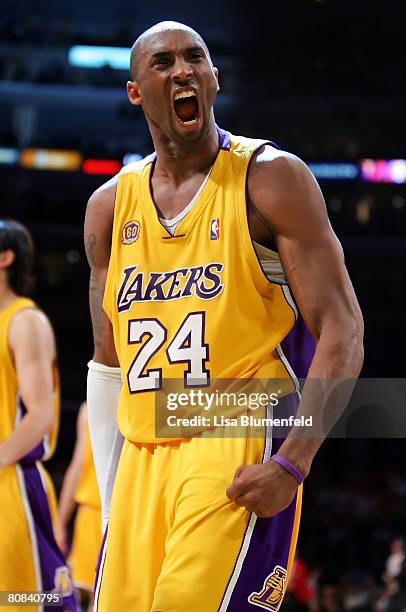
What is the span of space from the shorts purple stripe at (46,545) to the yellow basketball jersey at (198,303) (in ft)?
4.87

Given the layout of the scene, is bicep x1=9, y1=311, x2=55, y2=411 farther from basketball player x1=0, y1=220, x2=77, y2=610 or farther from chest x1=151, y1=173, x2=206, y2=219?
chest x1=151, y1=173, x2=206, y2=219

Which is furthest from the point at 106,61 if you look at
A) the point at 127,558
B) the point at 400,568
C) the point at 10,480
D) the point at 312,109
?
the point at 127,558

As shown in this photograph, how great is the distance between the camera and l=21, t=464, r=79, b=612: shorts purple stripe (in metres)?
4.10

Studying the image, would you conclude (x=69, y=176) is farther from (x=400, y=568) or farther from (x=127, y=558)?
(x=127, y=558)

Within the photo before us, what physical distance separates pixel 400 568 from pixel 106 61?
10.5 meters

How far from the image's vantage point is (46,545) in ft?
13.6

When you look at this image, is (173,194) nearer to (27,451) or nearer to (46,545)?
(27,451)

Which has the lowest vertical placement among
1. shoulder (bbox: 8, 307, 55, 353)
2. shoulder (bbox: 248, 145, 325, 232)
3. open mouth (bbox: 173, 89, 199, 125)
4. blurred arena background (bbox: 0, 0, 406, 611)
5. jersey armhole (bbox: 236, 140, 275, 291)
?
shoulder (bbox: 8, 307, 55, 353)

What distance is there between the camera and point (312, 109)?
17.2m

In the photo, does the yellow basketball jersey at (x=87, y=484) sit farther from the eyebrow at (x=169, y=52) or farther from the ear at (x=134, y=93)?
the eyebrow at (x=169, y=52)

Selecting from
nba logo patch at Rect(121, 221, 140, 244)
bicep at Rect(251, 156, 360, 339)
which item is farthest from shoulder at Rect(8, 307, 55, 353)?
bicep at Rect(251, 156, 360, 339)

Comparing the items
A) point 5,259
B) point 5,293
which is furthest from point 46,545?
point 5,259

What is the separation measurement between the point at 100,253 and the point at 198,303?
48 centimetres

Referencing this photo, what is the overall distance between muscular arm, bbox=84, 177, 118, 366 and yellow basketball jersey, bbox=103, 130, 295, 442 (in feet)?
0.55
